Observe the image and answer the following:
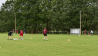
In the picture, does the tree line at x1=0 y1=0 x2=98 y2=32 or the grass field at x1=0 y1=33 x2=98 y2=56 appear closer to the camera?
the grass field at x1=0 y1=33 x2=98 y2=56

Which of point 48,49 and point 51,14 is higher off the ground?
point 51,14

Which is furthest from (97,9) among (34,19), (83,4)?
(34,19)

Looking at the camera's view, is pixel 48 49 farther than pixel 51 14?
No

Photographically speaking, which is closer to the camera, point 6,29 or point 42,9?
point 42,9

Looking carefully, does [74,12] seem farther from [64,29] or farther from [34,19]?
[34,19]

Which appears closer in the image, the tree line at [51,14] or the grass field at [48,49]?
the grass field at [48,49]

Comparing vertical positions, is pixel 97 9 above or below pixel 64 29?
above

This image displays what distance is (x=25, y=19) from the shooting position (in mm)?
60156

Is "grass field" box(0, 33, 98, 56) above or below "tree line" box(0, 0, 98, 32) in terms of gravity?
below

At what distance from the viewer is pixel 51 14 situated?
5550cm

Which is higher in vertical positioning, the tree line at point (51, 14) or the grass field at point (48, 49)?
the tree line at point (51, 14)

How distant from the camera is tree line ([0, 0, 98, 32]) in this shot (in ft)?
161

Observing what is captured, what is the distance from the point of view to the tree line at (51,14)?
49.1 metres

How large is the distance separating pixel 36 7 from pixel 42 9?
2587mm
